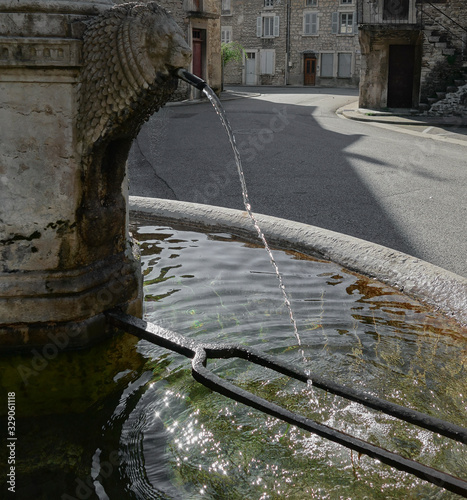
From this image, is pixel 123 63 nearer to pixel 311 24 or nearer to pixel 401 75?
pixel 401 75

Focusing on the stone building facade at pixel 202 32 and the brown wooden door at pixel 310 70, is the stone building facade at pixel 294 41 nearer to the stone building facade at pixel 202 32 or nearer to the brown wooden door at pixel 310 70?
the brown wooden door at pixel 310 70

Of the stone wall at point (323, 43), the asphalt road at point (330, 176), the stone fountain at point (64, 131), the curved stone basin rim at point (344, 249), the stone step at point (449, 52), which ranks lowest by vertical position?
the asphalt road at point (330, 176)

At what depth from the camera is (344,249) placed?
3445mm

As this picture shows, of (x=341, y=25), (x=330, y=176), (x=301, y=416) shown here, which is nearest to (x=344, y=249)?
(x=301, y=416)

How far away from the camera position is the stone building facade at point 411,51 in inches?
718

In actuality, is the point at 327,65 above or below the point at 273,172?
above

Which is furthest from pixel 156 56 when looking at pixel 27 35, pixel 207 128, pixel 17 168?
pixel 207 128

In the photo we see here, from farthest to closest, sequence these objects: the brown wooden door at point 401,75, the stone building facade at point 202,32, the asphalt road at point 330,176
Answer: the stone building facade at point 202,32 < the brown wooden door at point 401,75 < the asphalt road at point 330,176

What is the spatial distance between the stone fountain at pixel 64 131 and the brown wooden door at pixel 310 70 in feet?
127

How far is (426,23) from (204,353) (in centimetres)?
1869

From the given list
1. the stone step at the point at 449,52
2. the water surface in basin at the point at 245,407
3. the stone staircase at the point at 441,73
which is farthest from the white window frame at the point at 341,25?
the water surface in basin at the point at 245,407

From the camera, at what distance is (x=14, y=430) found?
1968 mm

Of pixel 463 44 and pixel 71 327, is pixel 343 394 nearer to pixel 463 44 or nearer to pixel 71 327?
pixel 71 327

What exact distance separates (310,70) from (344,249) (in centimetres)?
3779
